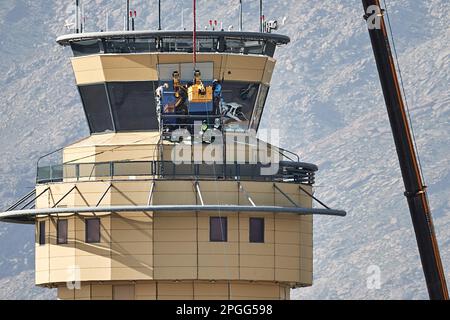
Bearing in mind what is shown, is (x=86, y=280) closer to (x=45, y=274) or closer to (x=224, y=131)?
(x=45, y=274)

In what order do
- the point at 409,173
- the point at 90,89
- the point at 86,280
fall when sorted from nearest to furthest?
the point at 409,173 < the point at 86,280 < the point at 90,89

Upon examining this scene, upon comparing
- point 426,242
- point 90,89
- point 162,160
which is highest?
point 90,89

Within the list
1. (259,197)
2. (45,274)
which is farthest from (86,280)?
(259,197)

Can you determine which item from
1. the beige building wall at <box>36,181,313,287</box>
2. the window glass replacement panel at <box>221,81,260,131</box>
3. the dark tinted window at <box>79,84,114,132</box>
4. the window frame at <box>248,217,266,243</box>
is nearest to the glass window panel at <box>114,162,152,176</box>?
the beige building wall at <box>36,181,313,287</box>

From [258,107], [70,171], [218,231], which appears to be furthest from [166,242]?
[258,107]

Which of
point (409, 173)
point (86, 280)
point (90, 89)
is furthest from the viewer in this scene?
point (90, 89)

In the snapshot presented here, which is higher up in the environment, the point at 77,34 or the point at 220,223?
the point at 77,34
